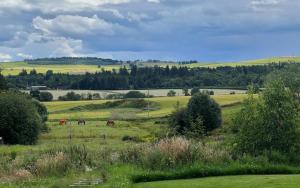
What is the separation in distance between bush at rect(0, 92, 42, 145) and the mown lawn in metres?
61.9

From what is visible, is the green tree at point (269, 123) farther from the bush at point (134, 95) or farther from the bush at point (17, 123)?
the bush at point (134, 95)

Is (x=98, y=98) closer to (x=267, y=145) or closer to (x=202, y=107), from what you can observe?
(x=202, y=107)

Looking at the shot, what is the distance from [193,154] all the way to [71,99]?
541 ft

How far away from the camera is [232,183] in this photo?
74.8 ft

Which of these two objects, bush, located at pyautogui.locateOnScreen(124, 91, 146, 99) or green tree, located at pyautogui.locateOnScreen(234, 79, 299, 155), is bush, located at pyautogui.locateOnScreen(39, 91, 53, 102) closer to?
bush, located at pyautogui.locateOnScreen(124, 91, 146, 99)

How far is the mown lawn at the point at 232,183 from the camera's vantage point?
2166cm

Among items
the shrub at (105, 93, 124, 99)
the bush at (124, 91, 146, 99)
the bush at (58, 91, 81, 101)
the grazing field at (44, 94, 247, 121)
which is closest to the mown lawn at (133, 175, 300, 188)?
the grazing field at (44, 94, 247, 121)

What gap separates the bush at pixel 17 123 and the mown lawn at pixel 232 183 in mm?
61943

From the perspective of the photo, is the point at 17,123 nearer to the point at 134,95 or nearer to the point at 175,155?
the point at 175,155

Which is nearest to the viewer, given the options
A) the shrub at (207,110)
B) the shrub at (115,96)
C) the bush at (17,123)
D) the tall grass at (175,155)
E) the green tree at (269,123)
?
the tall grass at (175,155)

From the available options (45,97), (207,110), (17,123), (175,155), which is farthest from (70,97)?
(175,155)

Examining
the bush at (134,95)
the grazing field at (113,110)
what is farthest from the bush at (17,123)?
the bush at (134,95)

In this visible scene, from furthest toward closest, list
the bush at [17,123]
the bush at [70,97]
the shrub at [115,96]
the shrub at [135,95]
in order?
1. the shrub at [115,96]
2. the bush at [70,97]
3. the shrub at [135,95]
4. the bush at [17,123]

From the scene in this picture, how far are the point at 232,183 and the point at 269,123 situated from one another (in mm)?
10298
